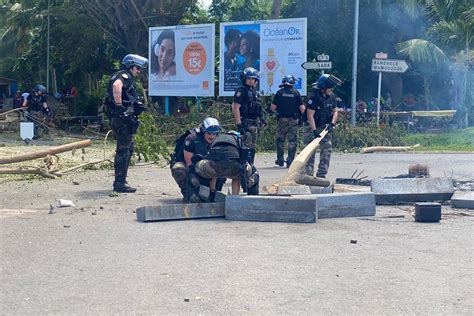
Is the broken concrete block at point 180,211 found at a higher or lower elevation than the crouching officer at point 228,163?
lower

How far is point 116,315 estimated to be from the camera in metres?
A: 5.27

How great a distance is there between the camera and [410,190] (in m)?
10.0

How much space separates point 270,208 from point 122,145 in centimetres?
322

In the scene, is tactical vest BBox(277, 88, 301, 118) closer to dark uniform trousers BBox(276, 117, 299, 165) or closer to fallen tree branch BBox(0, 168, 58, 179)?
dark uniform trousers BBox(276, 117, 299, 165)

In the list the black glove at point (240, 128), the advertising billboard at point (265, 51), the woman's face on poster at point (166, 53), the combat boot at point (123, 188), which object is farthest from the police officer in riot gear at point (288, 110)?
the woman's face on poster at point (166, 53)

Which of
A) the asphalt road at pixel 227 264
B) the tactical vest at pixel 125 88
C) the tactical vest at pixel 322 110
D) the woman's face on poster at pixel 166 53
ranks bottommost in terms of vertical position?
the asphalt road at pixel 227 264

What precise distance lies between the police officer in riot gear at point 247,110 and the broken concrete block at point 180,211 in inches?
152

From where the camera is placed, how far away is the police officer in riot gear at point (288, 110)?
14375 millimetres

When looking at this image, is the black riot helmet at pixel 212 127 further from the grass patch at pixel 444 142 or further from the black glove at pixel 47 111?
the black glove at pixel 47 111

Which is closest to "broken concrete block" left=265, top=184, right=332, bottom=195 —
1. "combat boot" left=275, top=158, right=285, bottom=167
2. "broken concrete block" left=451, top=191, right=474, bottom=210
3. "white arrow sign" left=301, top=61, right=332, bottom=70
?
"broken concrete block" left=451, top=191, right=474, bottom=210

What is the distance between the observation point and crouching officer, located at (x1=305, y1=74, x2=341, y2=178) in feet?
40.0

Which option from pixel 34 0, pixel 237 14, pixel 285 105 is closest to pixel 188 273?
pixel 285 105

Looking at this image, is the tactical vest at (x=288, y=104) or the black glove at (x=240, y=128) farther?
the tactical vest at (x=288, y=104)

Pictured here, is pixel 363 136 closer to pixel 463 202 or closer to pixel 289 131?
pixel 289 131
